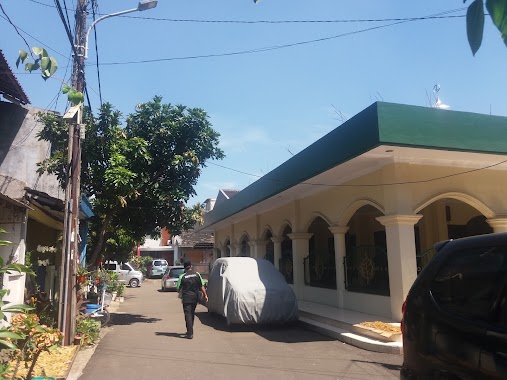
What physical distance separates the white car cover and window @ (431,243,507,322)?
25.2ft

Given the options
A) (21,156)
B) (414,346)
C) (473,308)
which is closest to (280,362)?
(414,346)

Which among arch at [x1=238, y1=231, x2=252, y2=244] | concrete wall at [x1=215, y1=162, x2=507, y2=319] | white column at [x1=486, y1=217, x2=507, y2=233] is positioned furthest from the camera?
arch at [x1=238, y1=231, x2=252, y2=244]

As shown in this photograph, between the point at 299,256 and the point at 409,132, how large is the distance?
726cm

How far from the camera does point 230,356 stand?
779cm

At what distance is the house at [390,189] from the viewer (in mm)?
9250

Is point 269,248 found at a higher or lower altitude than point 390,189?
lower

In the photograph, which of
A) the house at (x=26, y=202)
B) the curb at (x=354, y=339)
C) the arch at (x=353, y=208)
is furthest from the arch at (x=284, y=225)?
the house at (x=26, y=202)

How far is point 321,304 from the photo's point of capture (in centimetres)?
1374

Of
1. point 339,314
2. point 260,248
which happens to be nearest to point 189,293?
point 339,314

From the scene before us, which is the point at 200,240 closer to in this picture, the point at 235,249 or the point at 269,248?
the point at 235,249

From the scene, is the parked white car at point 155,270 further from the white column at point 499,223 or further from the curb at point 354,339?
the white column at point 499,223

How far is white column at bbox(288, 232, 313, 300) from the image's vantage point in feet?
49.9

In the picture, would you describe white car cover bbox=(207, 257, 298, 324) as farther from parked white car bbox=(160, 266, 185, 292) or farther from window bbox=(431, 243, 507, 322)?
parked white car bbox=(160, 266, 185, 292)

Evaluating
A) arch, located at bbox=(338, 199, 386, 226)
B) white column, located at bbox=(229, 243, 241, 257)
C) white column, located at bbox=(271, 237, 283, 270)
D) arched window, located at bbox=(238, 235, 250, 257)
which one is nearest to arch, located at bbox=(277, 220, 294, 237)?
white column, located at bbox=(271, 237, 283, 270)
